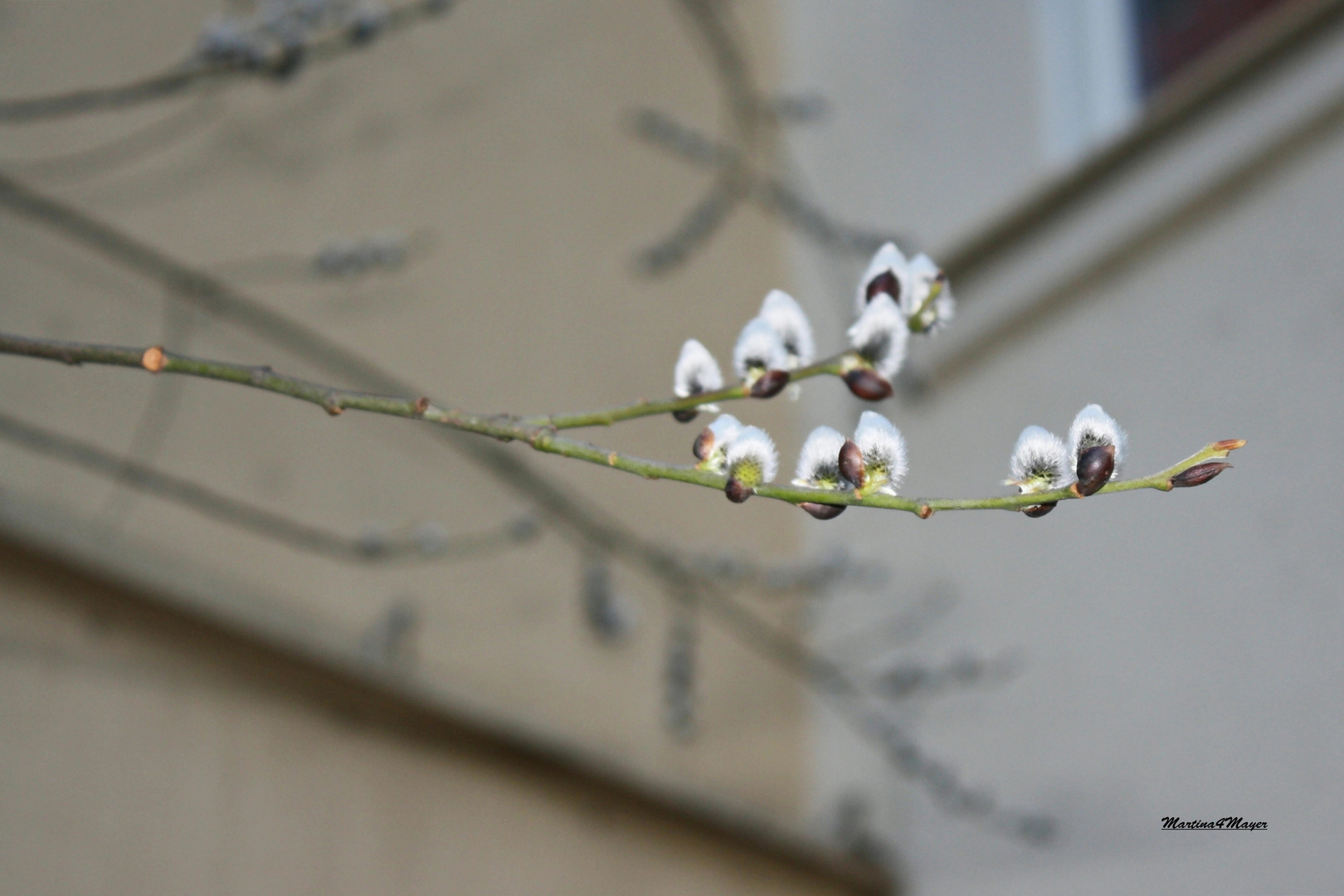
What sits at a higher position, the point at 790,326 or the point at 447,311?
the point at 447,311

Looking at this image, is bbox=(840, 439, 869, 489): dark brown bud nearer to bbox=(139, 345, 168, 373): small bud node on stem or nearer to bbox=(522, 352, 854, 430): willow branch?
bbox=(522, 352, 854, 430): willow branch

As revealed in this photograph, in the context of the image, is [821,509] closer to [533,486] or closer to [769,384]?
[769,384]

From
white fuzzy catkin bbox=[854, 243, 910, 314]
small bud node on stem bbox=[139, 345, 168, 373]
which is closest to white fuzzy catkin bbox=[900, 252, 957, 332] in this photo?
white fuzzy catkin bbox=[854, 243, 910, 314]

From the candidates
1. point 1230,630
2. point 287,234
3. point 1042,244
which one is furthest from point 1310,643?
point 287,234

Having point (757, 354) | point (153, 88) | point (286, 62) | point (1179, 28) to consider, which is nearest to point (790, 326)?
point (757, 354)

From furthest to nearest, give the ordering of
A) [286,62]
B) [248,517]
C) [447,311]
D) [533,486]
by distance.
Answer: [447,311], [533,486], [248,517], [286,62]

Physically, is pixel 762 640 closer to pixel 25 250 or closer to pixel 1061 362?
pixel 1061 362

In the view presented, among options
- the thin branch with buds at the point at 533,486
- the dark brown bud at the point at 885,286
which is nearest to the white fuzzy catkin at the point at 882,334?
the dark brown bud at the point at 885,286
